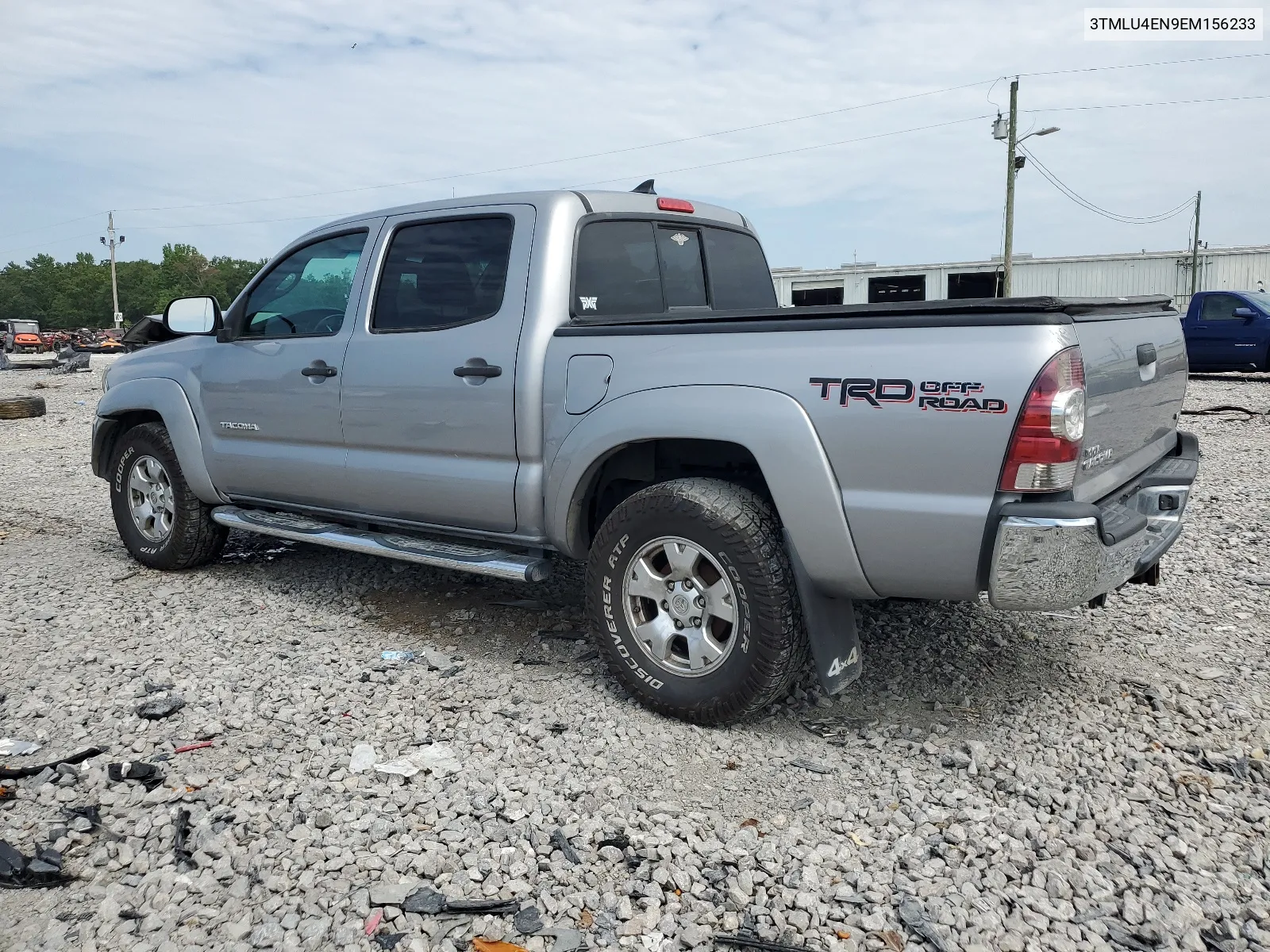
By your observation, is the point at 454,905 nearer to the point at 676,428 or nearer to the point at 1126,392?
the point at 676,428

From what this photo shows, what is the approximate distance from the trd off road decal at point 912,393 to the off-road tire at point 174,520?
4.02 m

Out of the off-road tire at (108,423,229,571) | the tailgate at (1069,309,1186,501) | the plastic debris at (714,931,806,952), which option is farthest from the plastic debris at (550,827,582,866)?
the off-road tire at (108,423,229,571)

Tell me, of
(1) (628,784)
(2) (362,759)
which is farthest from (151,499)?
(1) (628,784)

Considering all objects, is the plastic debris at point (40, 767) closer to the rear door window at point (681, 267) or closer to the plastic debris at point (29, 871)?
the plastic debris at point (29, 871)

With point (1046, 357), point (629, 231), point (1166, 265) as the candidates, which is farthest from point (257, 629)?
point (1166, 265)

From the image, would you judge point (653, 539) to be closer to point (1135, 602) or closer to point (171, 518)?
point (1135, 602)

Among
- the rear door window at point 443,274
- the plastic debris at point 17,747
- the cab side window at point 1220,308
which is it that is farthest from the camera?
the cab side window at point 1220,308

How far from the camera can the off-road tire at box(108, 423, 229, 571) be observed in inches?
227

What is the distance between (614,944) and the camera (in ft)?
8.29

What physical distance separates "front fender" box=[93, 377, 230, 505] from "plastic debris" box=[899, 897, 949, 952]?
172 inches

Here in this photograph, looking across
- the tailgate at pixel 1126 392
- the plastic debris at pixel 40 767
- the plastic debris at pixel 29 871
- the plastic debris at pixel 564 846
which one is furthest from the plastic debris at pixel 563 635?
the tailgate at pixel 1126 392

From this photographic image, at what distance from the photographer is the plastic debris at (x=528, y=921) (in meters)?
2.57

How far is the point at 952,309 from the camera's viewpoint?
309cm

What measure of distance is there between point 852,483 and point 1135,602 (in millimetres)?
2629
